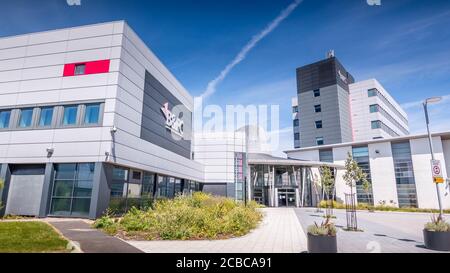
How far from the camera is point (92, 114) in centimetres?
1664

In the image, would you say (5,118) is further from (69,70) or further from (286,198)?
(286,198)

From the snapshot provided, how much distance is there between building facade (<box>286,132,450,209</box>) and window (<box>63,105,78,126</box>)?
133ft

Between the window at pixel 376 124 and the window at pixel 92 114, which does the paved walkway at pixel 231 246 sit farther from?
the window at pixel 376 124

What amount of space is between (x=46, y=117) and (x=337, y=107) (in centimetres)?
5256

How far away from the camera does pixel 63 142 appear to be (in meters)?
16.5

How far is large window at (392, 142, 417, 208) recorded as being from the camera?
124 ft

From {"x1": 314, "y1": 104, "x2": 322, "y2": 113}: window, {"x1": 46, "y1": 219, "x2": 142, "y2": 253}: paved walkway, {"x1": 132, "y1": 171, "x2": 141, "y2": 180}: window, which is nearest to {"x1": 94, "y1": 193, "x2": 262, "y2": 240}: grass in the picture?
{"x1": 46, "y1": 219, "x2": 142, "y2": 253}: paved walkway

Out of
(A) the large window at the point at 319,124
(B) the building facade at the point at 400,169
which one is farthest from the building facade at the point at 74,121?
(A) the large window at the point at 319,124

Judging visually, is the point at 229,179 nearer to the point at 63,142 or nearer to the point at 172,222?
the point at 63,142

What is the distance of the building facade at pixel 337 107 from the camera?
5594 cm

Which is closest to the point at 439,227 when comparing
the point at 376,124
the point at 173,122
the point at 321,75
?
the point at 173,122

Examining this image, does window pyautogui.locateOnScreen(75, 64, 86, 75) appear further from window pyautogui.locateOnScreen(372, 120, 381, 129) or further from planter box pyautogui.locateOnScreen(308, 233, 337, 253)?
window pyautogui.locateOnScreen(372, 120, 381, 129)
